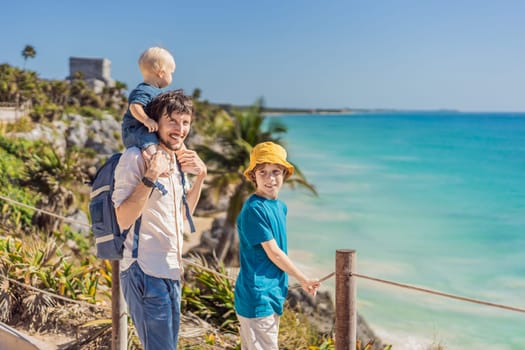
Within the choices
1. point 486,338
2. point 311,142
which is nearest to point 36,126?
point 486,338

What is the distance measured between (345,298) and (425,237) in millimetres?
28735

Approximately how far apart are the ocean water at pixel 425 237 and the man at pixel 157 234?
4628 mm

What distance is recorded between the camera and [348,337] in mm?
3055

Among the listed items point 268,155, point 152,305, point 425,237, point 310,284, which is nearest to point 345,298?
point 310,284

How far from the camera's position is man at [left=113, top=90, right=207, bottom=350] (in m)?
2.39

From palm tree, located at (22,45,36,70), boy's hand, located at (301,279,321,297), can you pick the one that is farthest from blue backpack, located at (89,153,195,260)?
palm tree, located at (22,45,36,70)

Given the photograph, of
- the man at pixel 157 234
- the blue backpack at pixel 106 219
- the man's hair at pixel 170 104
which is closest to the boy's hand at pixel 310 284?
the man at pixel 157 234

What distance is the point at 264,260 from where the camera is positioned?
2.82 metres

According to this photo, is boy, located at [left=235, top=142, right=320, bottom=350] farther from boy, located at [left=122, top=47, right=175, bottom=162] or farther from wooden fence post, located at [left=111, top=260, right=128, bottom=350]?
wooden fence post, located at [left=111, top=260, right=128, bottom=350]

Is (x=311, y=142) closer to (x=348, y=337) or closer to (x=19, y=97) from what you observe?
(x=19, y=97)

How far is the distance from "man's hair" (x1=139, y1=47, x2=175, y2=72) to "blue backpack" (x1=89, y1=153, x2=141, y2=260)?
445 millimetres

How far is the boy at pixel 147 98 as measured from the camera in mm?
2441

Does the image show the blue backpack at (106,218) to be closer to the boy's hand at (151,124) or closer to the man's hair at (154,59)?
the boy's hand at (151,124)

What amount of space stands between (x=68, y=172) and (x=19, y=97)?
854 inches
